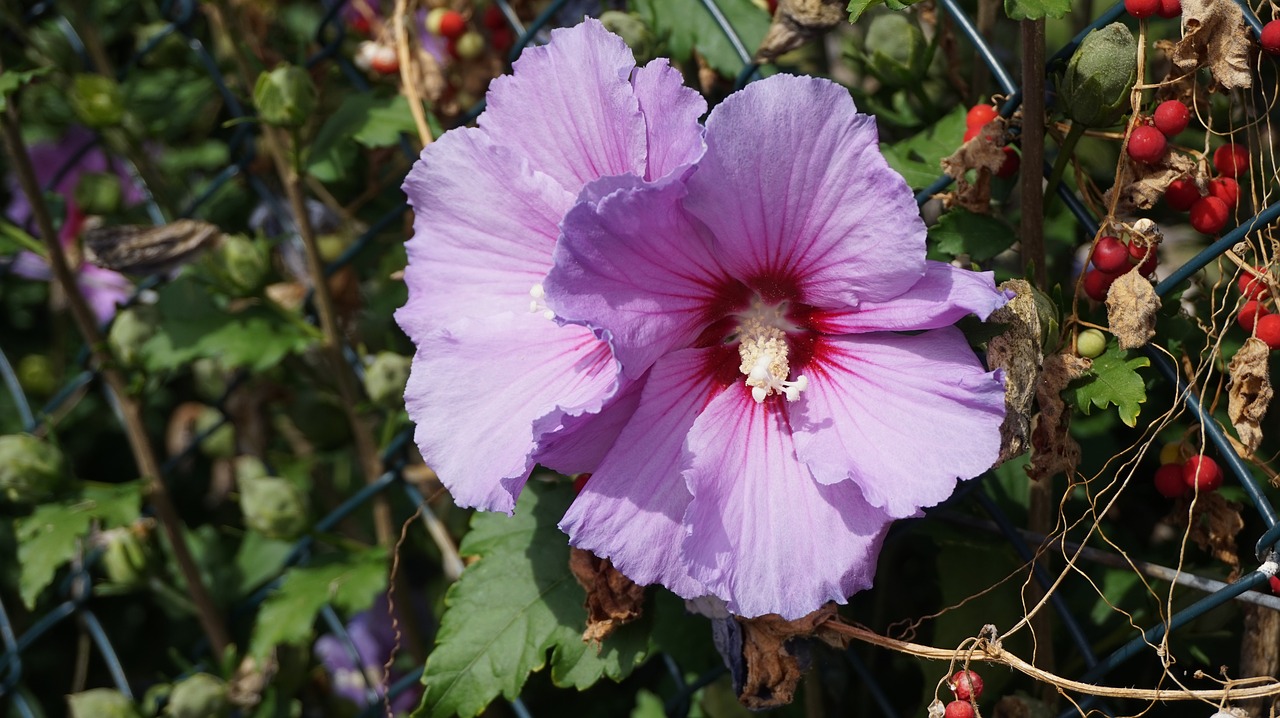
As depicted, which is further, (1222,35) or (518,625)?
(518,625)

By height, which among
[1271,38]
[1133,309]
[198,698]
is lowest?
[198,698]

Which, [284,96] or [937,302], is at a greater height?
[284,96]

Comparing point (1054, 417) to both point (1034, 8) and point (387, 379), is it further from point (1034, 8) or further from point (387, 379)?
point (387, 379)

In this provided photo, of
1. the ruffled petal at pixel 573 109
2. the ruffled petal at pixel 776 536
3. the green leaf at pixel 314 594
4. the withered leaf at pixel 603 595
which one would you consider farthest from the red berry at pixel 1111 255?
the green leaf at pixel 314 594

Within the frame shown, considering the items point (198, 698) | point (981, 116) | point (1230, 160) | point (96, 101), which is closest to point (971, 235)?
point (981, 116)

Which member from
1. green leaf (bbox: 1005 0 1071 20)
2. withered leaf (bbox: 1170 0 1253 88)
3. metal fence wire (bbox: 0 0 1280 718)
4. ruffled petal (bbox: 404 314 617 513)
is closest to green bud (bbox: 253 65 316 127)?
metal fence wire (bbox: 0 0 1280 718)

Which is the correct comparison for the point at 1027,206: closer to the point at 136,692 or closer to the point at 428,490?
the point at 428,490
